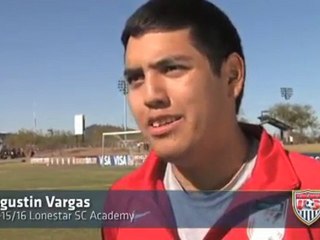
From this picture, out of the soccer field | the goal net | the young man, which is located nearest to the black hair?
the young man

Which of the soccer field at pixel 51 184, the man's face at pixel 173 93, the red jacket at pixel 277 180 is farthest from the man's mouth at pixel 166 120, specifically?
the soccer field at pixel 51 184

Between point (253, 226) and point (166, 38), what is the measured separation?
23 centimetres

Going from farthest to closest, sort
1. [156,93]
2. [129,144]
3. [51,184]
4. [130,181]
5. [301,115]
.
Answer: [301,115] → [129,144] → [51,184] → [130,181] → [156,93]

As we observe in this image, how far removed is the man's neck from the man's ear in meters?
0.05

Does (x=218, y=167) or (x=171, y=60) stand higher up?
(x=171, y=60)

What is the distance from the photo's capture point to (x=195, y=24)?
0.50 meters

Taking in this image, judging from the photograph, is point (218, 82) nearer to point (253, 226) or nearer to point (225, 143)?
point (225, 143)

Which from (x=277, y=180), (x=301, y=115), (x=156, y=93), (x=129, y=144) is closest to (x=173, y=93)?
(x=156, y=93)

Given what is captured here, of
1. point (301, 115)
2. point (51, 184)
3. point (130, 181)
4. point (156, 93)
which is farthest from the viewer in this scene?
point (301, 115)

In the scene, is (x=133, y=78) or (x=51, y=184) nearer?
(x=133, y=78)

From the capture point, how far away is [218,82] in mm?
512

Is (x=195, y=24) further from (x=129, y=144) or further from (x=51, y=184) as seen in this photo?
(x=129, y=144)

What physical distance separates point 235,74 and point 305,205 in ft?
0.54

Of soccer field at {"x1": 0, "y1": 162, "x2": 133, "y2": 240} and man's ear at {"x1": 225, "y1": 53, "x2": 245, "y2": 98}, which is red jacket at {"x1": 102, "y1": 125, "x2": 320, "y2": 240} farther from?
soccer field at {"x1": 0, "y1": 162, "x2": 133, "y2": 240}
